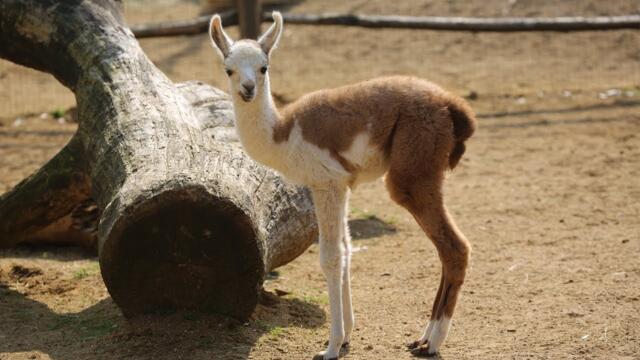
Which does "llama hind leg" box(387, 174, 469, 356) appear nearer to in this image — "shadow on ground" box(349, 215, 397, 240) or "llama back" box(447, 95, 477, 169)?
"llama back" box(447, 95, 477, 169)

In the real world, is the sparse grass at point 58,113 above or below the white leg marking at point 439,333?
above

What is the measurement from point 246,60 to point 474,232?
3790mm

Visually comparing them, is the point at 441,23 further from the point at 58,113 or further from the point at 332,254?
the point at 332,254

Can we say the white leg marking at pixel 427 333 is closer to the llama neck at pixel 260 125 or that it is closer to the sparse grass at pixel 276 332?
the sparse grass at pixel 276 332

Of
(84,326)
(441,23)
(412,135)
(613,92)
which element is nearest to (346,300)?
(412,135)

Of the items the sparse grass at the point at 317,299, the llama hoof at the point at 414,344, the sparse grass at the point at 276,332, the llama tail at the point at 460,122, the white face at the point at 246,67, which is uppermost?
the white face at the point at 246,67

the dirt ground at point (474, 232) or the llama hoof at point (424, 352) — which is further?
the dirt ground at point (474, 232)

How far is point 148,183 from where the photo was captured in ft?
18.3

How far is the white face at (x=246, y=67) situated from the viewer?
552 centimetres

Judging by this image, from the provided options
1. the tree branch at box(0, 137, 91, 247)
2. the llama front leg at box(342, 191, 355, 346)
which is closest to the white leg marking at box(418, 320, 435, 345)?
the llama front leg at box(342, 191, 355, 346)

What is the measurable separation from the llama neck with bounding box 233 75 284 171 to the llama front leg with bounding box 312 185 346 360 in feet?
1.26

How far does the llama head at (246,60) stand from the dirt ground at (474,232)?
5.33ft

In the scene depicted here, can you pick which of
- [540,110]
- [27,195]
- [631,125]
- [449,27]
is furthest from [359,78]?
[27,195]

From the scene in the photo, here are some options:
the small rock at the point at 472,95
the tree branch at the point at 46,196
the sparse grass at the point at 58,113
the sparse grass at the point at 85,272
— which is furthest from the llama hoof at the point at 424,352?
the sparse grass at the point at 58,113
